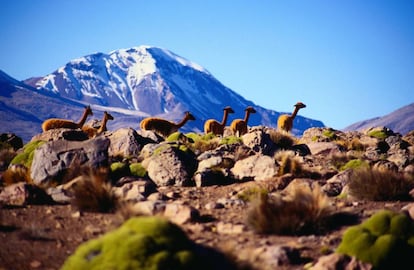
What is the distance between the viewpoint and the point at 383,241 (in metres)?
7.78

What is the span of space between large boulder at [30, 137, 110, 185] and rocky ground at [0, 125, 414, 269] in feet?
4.82

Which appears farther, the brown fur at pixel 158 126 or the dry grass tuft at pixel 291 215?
the brown fur at pixel 158 126

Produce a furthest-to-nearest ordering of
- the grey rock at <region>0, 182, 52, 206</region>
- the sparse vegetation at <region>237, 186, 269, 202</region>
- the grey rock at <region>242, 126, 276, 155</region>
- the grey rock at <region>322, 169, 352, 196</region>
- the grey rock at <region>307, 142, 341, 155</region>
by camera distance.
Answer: the grey rock at <region>307, 142, 341, 155</region>
the grey rock at <region>242, 126, 276, 155</region>
the grey rock at <region>322, 169, 352, 196</region>
the sparse vegetation at <region>237, 186, 269, 202</region>
the grey rock at <region>0, 182, 52, 206</region>

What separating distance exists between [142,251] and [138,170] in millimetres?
8043

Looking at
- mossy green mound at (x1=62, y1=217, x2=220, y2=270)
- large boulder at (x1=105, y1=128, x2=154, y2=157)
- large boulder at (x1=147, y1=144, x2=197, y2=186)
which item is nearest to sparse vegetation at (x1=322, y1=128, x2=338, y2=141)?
large boulder at (x1=105, y1=128, x2=154, y2=157)

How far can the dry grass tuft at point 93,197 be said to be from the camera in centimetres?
1019

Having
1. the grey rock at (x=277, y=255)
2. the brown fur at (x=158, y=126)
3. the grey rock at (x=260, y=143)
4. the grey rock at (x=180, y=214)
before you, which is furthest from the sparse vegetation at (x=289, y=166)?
the brown fur at (x=158, y=126)

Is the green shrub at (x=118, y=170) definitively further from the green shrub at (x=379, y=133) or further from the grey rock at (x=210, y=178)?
the green shrub at (x=379, y=133)

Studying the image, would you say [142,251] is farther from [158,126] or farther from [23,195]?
[158,126]

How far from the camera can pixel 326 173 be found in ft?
46.2

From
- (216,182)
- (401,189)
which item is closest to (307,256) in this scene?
(401,189)

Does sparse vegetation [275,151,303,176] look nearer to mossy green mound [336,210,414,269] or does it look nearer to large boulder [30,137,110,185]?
large boulder [30,137,110,185]

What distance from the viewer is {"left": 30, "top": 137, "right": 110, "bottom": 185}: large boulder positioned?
12.6 m

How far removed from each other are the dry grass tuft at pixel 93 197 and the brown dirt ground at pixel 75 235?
191 millimetres
